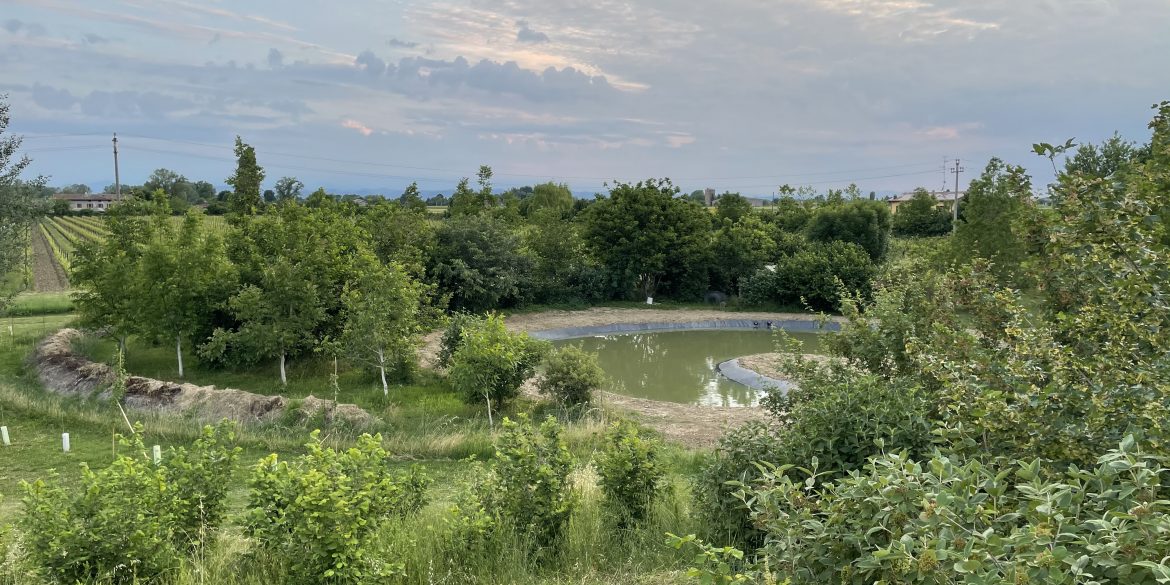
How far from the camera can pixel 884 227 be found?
3384 cm

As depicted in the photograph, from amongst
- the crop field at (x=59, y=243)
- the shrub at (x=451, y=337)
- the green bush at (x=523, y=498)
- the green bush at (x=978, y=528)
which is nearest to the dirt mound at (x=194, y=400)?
the crop field at (x=59, y=243)

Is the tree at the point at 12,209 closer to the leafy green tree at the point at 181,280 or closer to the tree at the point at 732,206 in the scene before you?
the leafy green tree at the point at 181,280

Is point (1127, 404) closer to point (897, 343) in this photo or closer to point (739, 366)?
point (897, 343)

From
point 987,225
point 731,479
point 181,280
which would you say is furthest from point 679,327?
point 731,479

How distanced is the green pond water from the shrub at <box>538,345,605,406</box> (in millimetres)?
3677

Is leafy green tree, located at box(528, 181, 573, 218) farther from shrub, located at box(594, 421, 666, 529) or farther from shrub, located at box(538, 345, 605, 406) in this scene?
shrub, located at box(594, 421, 666, 529)

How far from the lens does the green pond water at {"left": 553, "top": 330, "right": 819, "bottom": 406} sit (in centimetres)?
1817

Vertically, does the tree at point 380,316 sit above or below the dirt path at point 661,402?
above

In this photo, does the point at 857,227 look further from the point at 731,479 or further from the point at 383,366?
the point at 731,479

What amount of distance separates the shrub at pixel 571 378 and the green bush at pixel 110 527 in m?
9.50

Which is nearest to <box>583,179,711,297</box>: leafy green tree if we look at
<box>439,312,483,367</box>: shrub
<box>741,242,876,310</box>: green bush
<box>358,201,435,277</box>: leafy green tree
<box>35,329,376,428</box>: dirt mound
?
<box>741,242,876,310</box>: green bush

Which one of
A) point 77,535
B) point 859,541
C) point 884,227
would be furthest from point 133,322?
point 884,227

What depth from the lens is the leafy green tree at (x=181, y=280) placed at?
1695cm

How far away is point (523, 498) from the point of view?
5508 mm
